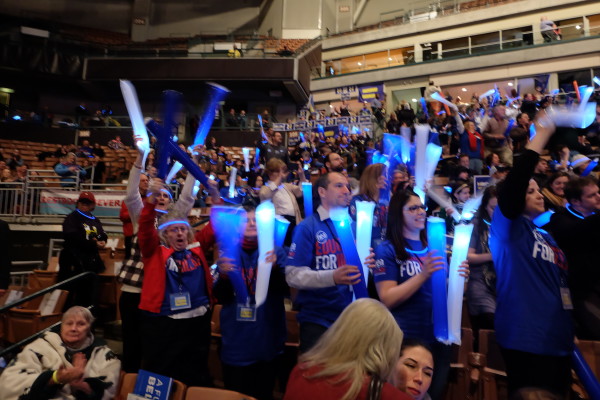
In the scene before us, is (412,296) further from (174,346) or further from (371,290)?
(174,346)

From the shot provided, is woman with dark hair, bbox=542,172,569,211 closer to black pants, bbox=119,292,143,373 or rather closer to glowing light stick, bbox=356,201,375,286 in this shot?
glowing light stick, bbox=356,201,375,286

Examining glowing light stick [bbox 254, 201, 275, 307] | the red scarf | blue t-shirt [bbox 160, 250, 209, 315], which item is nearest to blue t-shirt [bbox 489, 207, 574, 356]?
glowing light stick [bbox 254, 201, 275, 307]

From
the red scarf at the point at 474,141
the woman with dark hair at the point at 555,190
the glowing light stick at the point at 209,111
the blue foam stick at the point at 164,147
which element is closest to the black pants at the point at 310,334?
the blue foam stick at the point at 164,147

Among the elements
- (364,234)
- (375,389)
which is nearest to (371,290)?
(364,234)

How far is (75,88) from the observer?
69.1ft

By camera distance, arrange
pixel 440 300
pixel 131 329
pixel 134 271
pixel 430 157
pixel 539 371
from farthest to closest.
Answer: pixel 430 157 < pixel 131 329 < pixel 134 271 < pixel 440 300 < pixel 539 371

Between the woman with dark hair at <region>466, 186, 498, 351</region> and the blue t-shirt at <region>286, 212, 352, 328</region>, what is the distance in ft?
3.46

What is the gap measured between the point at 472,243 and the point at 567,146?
3.83 m

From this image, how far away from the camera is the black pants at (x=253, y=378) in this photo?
2791mm

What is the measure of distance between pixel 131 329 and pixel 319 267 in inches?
70.8

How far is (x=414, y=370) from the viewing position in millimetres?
1751

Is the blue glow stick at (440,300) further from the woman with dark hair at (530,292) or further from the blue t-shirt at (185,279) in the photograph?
the blue t-shirt at (185,279)

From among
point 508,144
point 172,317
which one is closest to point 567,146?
point 508,144

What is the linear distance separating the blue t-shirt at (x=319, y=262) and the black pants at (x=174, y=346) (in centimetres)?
85
